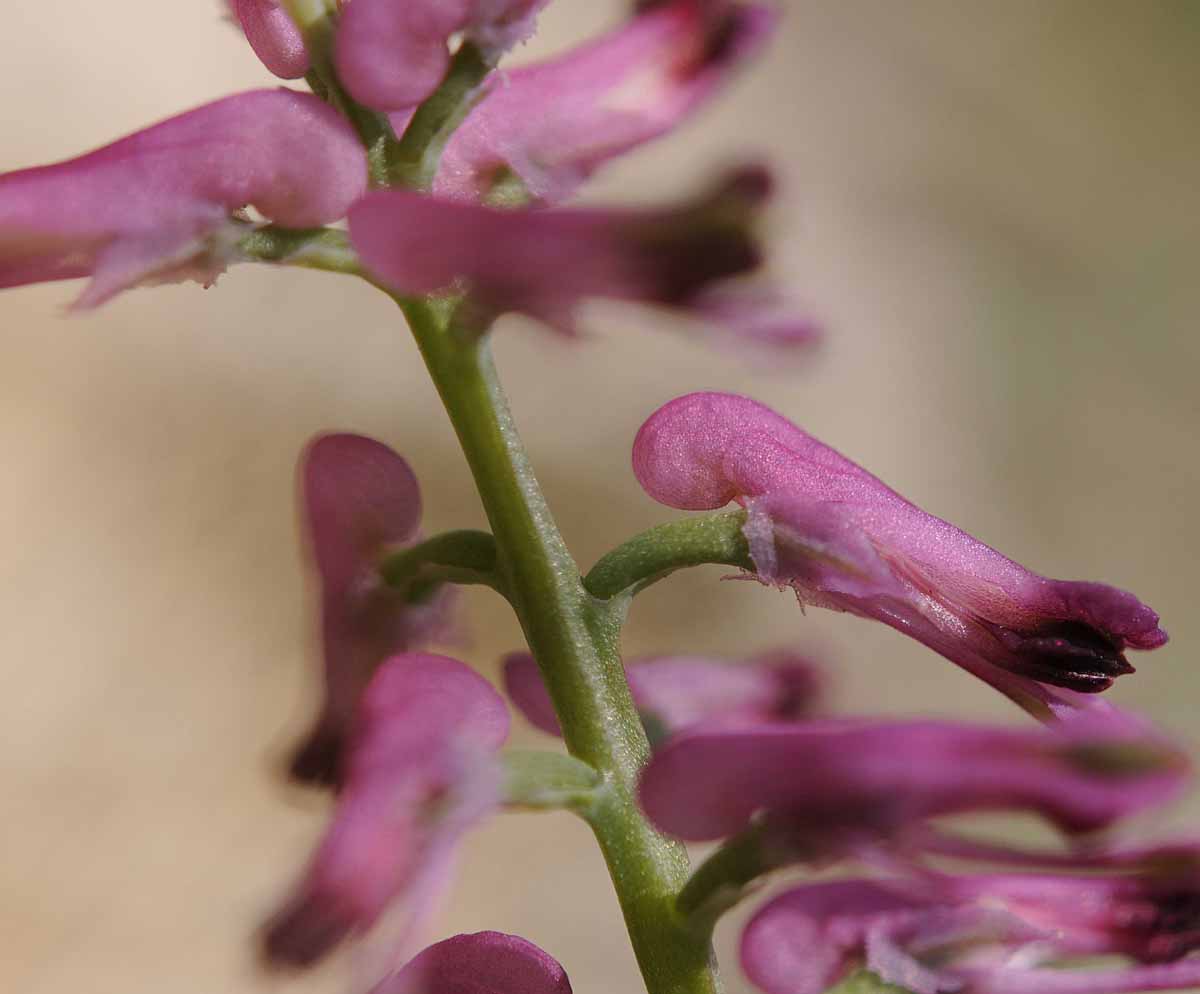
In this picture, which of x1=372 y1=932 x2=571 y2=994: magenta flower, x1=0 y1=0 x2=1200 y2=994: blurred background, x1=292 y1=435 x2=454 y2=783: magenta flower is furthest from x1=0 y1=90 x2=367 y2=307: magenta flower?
x1=0 y1=0 x2=1200 y2=994: blurred background

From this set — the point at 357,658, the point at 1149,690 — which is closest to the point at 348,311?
the point at 1149,690

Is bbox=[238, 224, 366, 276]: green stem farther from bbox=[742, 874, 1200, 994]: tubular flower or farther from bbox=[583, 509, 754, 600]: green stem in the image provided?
bbox=[742, 874, 1200, 994]: tubular flower

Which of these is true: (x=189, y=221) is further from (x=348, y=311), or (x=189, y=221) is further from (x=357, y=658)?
(x=348, y=311)

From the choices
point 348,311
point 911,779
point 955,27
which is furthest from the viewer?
point 955,27

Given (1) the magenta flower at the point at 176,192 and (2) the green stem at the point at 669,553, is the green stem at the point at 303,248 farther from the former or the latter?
(2) the green stem at the point at 669,553

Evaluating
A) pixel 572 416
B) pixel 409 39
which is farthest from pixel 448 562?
pixel 572 416

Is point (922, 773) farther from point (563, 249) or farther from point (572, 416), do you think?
point (572, 416)
